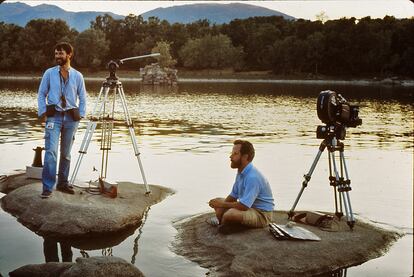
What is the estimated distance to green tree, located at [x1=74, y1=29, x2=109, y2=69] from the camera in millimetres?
140625

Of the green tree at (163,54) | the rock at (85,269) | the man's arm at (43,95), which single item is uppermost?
the green tree at (163,54)

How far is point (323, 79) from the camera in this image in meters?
124

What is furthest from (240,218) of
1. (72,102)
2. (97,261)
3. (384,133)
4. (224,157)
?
(384,133)

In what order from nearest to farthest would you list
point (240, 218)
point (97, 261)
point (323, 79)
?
point (97, 261) < point (240, 218) < point (323, 79)

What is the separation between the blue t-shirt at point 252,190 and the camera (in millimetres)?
8680

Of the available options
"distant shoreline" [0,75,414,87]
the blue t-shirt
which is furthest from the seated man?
"distant shoreline" [0,75,414,87]

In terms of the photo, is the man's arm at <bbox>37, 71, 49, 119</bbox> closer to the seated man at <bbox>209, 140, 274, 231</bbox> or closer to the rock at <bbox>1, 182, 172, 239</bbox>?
the rock at <bbox>1, 182, 172, 239</bbox>

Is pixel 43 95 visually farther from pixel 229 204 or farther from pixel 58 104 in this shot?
pixel 229 204

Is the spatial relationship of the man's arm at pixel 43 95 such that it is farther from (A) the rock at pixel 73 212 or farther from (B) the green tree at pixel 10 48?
(B) the green tree at pixel 10 48

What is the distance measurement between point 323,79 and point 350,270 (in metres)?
119

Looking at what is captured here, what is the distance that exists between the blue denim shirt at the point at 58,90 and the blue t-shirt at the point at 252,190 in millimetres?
3703

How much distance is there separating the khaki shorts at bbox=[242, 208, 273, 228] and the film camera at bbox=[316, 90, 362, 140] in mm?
1743

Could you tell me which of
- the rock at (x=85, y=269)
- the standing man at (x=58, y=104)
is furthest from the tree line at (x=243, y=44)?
the rock at (x=85, y=269)

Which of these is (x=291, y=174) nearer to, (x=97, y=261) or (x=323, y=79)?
(x=97, y=261)
